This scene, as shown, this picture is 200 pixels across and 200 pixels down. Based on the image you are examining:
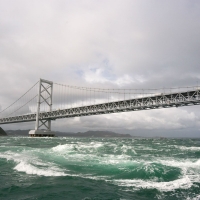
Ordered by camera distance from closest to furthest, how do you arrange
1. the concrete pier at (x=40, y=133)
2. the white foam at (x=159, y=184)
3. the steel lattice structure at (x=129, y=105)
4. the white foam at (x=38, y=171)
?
the white foam at (x=159, y=184) < the white foam at (x=38, y=171) < the steel lattice structure at (x=129, y=105) < the concrete pier at (x=40, y=133)

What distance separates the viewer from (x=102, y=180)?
891 centimetres

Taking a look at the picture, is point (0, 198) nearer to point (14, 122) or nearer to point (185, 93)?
point (185, 93)

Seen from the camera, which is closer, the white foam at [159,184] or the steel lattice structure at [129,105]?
the white foam at [159,184]

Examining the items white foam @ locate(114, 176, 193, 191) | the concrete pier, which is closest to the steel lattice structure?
the concrete pier

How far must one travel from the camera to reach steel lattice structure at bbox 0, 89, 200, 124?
168ft

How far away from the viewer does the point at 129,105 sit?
2454 inches

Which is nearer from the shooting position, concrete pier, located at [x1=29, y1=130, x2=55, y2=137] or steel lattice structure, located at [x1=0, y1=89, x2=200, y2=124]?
steel lattice structure, located at [x1=0, y1=89, x2=200, y2=124]

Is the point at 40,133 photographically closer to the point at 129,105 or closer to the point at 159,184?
the point at 129,105

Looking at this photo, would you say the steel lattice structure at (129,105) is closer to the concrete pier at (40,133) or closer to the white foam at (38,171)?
the concrete pier at (40,133)

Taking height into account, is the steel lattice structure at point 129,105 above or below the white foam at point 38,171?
above

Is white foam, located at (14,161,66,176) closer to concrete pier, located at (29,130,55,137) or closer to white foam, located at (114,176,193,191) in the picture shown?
white foam, located at (114,176,193,191)

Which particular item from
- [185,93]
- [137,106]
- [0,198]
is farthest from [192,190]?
[137,106]

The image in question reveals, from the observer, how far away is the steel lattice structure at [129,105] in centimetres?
5106

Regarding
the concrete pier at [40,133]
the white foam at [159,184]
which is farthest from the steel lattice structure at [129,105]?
the white foam at [159,184]
